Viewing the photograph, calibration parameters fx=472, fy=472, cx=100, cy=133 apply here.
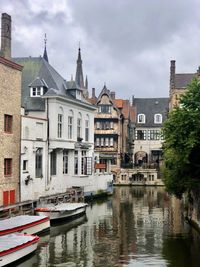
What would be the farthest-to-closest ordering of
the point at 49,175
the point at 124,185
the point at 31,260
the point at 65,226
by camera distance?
the point at 124,185, the point at 49,175, the point at 65,226, the point at 31,260

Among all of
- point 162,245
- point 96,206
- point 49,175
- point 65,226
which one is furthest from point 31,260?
point 96,206

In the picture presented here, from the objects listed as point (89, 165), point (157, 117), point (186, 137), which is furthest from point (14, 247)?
point (157, 117)

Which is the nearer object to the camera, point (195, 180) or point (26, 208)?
point (195, 180)

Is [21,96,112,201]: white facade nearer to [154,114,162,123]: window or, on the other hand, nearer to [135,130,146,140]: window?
[135,130,146,140]: window

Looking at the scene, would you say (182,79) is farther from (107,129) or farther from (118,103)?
(107,129)

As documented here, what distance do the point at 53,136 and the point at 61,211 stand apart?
11.0m

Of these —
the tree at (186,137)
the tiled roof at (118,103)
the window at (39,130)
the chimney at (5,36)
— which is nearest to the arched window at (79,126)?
the window at (39,130)

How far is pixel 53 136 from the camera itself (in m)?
45.3

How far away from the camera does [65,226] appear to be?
35344mm

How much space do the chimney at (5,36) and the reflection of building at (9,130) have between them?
3.53 m

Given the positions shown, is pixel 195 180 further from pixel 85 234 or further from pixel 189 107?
pixel 85 234

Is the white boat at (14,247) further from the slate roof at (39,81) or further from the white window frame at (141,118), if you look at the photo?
the white window frame at (141,118)

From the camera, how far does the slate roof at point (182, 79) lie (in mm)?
80000

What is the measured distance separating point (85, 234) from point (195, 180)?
8261 millimetres
